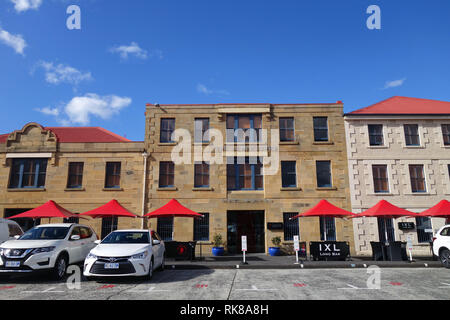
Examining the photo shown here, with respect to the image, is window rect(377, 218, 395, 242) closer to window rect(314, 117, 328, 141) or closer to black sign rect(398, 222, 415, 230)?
black sign rect(398, 222, 415, 230)

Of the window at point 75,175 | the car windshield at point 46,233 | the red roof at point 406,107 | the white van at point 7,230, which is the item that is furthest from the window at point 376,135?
the white van at point 7,230

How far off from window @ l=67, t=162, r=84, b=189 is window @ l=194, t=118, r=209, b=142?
7.93m

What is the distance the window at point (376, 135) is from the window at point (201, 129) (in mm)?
11171

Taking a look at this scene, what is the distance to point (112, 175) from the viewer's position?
20.2m

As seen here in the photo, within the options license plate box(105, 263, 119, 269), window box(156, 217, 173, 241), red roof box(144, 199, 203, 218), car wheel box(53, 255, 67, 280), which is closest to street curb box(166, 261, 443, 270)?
red roof box(144, 199, 203, 218)

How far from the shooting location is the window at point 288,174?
20030 millimetres

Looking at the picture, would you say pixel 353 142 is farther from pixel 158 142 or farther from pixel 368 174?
pixel 158 142

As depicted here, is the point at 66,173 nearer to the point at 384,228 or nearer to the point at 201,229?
the point at 201,229

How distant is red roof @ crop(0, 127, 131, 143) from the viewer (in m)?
22.5

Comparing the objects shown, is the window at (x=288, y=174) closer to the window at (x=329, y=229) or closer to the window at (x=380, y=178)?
the window at (x=329, y=229)

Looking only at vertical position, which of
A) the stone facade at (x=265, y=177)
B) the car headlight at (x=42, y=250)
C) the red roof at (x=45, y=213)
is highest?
the stone facade at (x=265, y=177)

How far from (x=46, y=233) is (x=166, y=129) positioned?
11.2 meters
